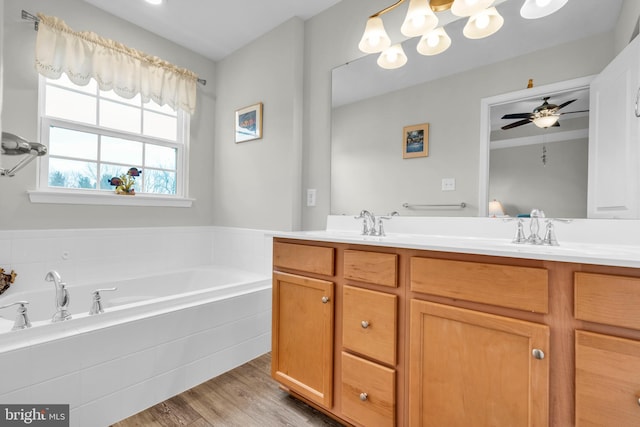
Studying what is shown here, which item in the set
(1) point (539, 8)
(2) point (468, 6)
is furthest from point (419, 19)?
(1) point (539, 8)

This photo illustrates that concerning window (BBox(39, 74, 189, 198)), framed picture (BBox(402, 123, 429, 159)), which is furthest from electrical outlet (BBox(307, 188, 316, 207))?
window (BBox(39, 74, 189, 198))

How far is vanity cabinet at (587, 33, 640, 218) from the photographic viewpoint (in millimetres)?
1148

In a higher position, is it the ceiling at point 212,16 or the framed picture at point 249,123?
the ceiling at point 212,16

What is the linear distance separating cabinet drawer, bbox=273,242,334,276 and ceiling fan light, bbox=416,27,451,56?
4.19ft

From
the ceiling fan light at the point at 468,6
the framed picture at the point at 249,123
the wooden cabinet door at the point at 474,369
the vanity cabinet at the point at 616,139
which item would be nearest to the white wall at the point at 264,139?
the framed picture at the point at 249,123

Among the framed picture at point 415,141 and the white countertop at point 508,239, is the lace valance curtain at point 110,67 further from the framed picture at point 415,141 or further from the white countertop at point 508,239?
the framed picture at point 415,141

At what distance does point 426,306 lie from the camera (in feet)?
3.64

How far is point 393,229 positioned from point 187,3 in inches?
88.4

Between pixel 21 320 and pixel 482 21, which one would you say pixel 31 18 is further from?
pixel 482 21

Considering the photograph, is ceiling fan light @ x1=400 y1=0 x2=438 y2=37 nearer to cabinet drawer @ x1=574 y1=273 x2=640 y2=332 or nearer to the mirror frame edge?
the mirror frame edge

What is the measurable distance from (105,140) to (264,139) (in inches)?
50.1

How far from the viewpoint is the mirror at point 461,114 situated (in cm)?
130

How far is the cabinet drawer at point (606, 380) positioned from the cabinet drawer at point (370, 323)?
1.82 ft

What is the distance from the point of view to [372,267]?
1266 millimetres
